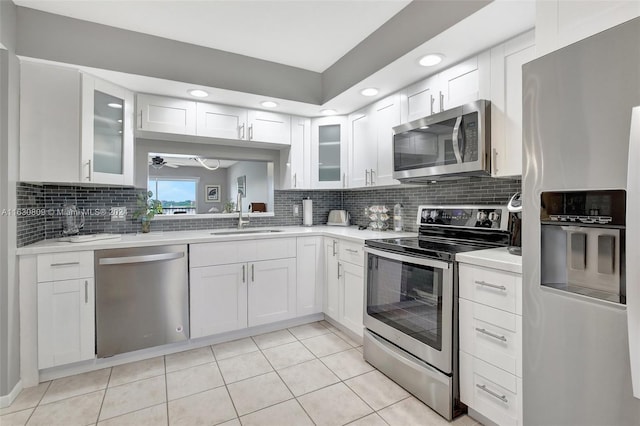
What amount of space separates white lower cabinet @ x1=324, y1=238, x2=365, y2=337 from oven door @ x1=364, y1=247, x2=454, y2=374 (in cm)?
19

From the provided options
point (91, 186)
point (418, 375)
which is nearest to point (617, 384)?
point (418, 375)

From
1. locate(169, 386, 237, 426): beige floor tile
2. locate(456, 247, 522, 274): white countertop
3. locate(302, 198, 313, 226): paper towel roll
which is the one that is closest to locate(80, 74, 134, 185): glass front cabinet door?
locate(169, 386, 237, 426): beige floor tile

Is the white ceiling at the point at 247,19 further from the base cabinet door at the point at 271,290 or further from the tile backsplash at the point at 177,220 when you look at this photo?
the base cabinet door at the point at 271,290

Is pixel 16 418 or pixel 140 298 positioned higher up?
pixel 140 298

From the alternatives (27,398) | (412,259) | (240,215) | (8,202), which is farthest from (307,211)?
(27,398)

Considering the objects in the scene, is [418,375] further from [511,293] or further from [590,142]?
[590,142]

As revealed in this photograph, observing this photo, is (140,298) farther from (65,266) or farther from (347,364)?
(347,364)

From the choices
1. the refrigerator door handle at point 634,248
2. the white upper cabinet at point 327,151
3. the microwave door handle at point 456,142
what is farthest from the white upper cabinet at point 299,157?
the refrigerator door handle at point 634,248

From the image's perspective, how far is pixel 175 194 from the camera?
10.4 feet

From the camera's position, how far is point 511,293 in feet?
4.84

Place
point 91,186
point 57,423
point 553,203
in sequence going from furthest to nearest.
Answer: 1. point 91,186
2. point 57,423
3. point 553,203

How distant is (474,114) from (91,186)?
120 inches

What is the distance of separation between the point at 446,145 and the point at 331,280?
63.0 inches

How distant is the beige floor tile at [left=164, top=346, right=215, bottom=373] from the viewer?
2334 millimetres
